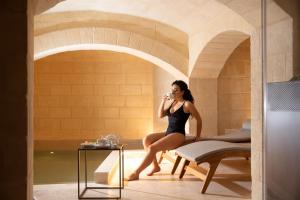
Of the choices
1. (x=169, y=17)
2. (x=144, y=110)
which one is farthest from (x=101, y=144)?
(x=144, y=110)

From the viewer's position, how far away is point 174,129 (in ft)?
16.9

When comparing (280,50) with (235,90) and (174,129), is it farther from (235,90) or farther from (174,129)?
A: (235,90)

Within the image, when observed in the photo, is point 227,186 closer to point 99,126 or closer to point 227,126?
point 227,126

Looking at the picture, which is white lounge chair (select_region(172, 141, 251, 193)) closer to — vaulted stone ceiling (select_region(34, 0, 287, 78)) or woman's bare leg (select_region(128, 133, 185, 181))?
woman's bare leg (select_region(128, 133, 185, 181))

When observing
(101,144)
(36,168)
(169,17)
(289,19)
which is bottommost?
(36,168)

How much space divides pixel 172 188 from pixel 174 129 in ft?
2.85

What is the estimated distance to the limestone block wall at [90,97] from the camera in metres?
10.1

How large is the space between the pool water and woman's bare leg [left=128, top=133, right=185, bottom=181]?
1065mm

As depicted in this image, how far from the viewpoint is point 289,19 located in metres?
3.17

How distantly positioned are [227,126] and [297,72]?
5.46 metres

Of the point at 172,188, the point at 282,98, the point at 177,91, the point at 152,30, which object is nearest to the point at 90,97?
the point at 152,30

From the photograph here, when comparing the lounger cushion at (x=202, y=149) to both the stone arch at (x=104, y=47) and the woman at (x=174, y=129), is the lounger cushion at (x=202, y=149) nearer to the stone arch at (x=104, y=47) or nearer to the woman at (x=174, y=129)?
the woman at (x=174, y=129)

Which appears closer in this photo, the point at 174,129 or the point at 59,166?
the point at 174,129

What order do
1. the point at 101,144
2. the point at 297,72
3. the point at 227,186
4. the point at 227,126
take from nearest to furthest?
the point at 297,72
the point at 101,144
the point at 227,186
the point at 227,126
